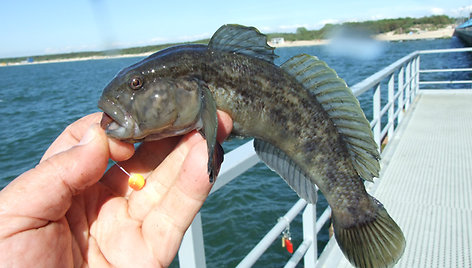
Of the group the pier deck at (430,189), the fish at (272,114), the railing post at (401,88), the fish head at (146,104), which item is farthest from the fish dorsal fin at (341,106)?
the railing post at (401,88)

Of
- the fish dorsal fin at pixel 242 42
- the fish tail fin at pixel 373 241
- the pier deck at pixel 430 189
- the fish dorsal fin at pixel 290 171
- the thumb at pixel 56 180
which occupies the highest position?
the fish dorsal fin at pixel 242 42

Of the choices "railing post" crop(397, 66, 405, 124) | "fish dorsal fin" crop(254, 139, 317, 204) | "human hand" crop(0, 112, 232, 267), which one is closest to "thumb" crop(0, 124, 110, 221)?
"human hand" crop(0, 112, 232, 267)

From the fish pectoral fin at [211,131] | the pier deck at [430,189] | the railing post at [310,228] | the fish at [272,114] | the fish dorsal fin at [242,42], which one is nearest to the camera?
the fish pectoral fin at [211,131]

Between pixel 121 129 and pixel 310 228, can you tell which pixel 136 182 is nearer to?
pixel 121 129

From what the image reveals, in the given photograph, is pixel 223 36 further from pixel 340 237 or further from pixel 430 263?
pixel 430 263

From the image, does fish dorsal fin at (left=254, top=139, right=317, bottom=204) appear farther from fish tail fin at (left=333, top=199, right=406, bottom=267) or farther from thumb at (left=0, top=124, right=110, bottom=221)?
thumb at (left=0, top=124, right=110, bottom=221)

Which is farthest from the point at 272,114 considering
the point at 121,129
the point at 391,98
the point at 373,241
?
the point at 391,98

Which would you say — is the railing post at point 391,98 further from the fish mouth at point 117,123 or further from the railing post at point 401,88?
the fish mouth at point 117,123

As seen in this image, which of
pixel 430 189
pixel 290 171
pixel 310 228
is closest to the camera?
pixel 290 171
